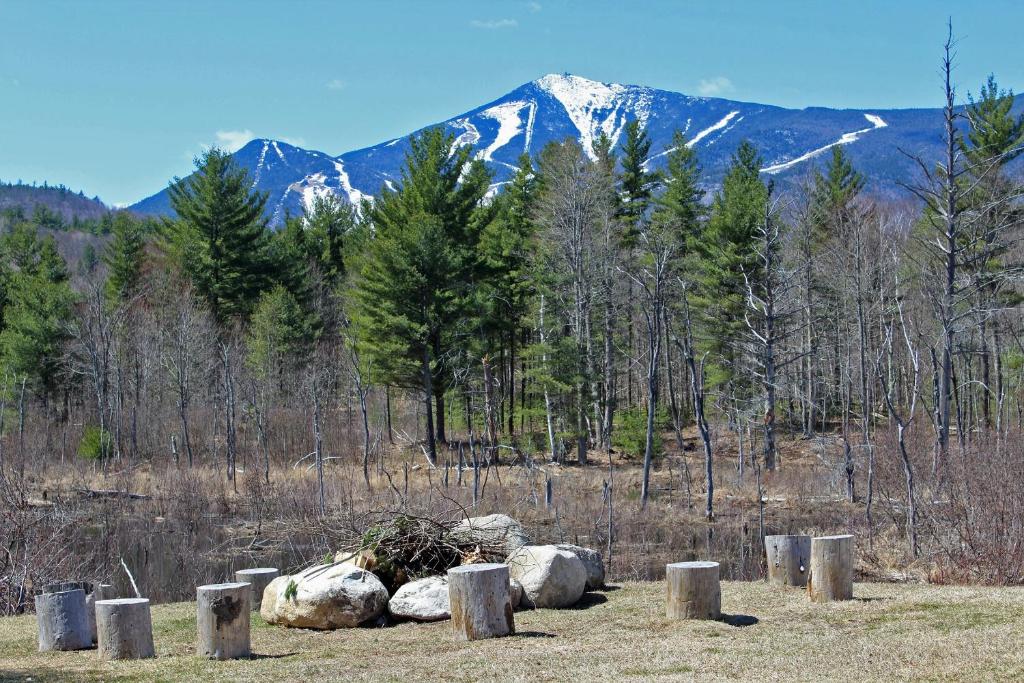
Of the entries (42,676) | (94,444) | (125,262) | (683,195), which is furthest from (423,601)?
(125,262)

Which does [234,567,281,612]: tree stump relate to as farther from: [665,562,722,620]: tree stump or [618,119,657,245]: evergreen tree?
[618,119,657,245]: evergreen tree

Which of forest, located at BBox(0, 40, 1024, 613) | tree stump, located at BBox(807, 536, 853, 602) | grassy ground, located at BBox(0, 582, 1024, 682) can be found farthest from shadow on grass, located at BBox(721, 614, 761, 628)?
forest, located at BBox(0, 40, 1024, 613)

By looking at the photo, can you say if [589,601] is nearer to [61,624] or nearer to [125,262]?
[61,624]

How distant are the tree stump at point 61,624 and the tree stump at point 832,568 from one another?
24.2ft

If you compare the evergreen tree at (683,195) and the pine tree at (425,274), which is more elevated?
the evergreen tree at (683,195)

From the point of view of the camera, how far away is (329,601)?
1150 centimetres

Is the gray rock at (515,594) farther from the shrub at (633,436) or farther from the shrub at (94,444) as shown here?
the shrub at (94,444)

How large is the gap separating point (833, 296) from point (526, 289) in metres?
14.4

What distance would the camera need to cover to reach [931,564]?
14234mm

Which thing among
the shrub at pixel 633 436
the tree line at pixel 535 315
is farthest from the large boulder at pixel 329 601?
the shrub at pixel 633 436

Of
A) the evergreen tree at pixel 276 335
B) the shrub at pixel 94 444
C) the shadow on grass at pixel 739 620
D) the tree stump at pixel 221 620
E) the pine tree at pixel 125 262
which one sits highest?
the pine tree at pixel 125 262

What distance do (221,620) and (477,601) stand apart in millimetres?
2310

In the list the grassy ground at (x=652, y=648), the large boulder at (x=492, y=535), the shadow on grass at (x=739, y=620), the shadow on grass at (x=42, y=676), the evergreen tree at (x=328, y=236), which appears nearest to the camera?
the grassy ground at (x=652, y=648)

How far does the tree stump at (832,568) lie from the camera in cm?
1107
